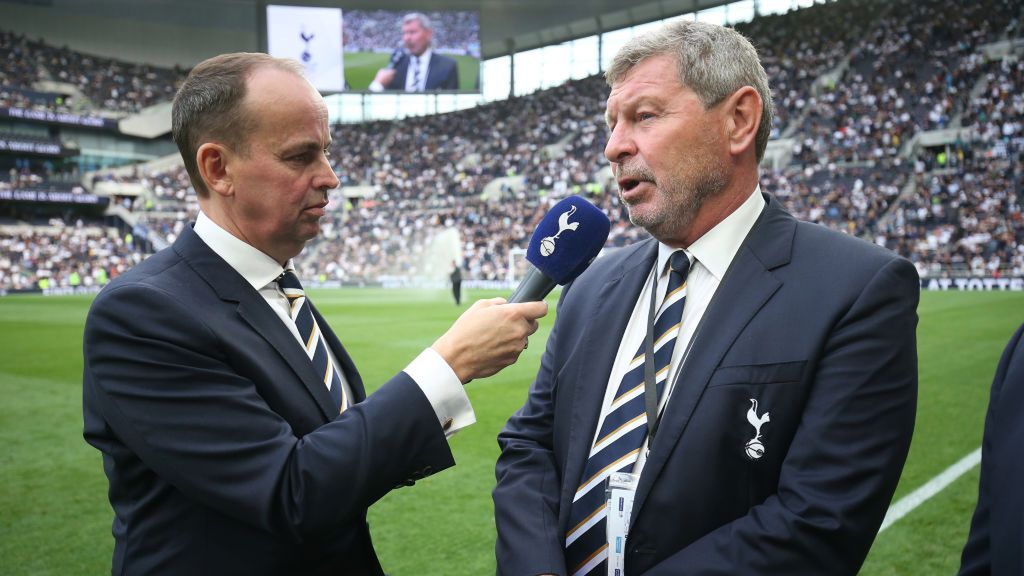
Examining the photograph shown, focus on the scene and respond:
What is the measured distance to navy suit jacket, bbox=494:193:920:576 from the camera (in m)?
1.84

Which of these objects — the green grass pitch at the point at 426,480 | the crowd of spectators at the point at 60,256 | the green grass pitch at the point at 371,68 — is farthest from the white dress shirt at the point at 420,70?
the green grass pitch at the point at 426,480

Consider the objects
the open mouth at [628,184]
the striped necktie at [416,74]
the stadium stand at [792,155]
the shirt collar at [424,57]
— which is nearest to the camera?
the open mouth at [628,184]

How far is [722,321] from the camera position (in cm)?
202

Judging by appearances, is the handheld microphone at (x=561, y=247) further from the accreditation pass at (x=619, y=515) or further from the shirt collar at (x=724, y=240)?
the accreditation pass at (x=619, y=515)

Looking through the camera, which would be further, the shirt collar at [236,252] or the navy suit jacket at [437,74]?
the navy suit jacket at [437,74]

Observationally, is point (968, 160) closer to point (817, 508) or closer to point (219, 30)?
point (817, 508)

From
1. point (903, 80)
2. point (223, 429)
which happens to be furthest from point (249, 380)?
point (903, 80)

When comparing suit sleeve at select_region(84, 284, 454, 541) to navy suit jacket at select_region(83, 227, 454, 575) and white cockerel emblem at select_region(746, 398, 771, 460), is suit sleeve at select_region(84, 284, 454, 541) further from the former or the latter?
white cockerel emblem at select_region(746, 398, 771, 460)

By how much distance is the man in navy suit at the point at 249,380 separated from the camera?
1735 mm

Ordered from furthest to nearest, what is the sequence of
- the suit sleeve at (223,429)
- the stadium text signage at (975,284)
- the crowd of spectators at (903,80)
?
the crowd of spectators at (903,80)
the stadium text signage at (975,284)
the suit sleeve at (223,429)

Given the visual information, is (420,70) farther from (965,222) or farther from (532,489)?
(532,489)

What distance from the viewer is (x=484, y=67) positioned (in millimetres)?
55031

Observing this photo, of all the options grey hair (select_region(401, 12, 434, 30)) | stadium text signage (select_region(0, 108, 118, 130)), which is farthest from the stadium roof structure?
stadium text signage (select_region(0, 108, 118, 130))

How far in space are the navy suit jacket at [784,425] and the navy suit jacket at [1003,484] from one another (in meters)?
0.24
